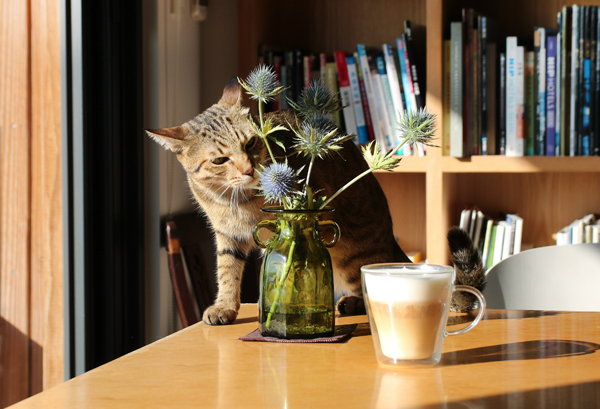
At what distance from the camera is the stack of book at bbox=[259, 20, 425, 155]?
6.49 ft

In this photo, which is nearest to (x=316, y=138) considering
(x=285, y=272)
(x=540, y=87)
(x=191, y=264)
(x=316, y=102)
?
(x=316, y=102)

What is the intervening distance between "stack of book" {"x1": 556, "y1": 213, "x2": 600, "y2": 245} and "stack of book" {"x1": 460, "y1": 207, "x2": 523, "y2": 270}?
0.47ft

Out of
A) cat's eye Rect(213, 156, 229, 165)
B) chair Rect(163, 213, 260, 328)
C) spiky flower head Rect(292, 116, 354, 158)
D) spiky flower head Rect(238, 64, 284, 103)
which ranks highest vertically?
spiky flower head Rect(238, 64, 284, 103)

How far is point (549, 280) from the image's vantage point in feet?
4.31

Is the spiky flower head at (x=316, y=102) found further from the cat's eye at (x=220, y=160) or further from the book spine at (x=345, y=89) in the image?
the book spine at (x=345, y=89)

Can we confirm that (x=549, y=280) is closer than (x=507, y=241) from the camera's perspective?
Yes

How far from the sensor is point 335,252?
1031 millimetres

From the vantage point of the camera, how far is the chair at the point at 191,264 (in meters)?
1.61

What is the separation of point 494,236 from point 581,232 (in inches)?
11.1

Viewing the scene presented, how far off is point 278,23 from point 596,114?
4.05ft

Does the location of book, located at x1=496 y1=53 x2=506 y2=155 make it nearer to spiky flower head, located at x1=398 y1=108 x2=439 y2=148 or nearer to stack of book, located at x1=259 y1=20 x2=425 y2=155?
stack of book, located at x1=259 y1=20 x2=425 y2=155

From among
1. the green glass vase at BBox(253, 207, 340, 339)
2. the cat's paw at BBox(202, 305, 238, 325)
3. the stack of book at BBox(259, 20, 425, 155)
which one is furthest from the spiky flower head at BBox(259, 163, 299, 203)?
the stack of book at BBox(259, 20, 425, 155)

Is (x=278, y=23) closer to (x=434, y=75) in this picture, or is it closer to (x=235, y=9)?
(x=235, y=9)

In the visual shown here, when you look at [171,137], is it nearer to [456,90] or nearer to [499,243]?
[456,90]
